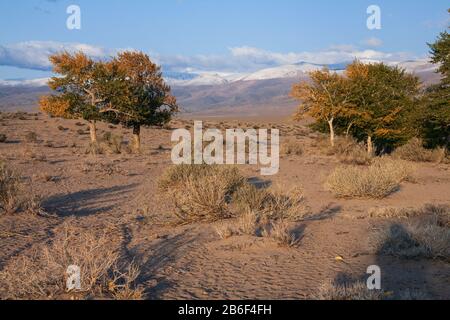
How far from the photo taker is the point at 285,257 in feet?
24.5

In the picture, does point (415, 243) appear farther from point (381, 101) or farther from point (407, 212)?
point (381, 101)

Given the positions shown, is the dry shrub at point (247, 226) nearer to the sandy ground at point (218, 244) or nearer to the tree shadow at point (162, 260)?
the sandy ground at point (218, 244)

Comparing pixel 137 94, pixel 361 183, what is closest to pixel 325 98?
pixel 137 94

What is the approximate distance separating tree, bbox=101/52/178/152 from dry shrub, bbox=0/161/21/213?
16.0 m

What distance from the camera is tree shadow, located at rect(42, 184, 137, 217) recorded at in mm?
11989

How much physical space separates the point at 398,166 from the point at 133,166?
35.8 ft

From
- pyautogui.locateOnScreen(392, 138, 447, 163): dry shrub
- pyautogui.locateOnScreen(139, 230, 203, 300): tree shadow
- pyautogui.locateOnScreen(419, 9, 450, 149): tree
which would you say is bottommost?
pyautogui.locateOnScreen(392, 138, 447, 163): dry shrub

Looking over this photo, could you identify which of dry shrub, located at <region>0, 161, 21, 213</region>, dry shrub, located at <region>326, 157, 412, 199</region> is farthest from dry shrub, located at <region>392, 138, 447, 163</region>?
dry shrub, located at <region>0, 161, 21, 213</region>

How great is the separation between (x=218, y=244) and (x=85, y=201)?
20.5 feet

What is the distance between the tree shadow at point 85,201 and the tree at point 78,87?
13424 mm

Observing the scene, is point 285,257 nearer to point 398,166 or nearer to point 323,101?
point 398,166

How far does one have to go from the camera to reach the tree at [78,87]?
90.4 ft

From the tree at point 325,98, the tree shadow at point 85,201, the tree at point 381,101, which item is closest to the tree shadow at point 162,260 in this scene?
the tree shadow at point 85,201

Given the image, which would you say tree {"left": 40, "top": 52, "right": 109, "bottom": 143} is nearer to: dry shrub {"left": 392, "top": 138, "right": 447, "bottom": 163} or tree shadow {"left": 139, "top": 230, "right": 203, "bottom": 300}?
dry shrub {"left": 392, "top": 138, "right": 447, "bottom": 163}
